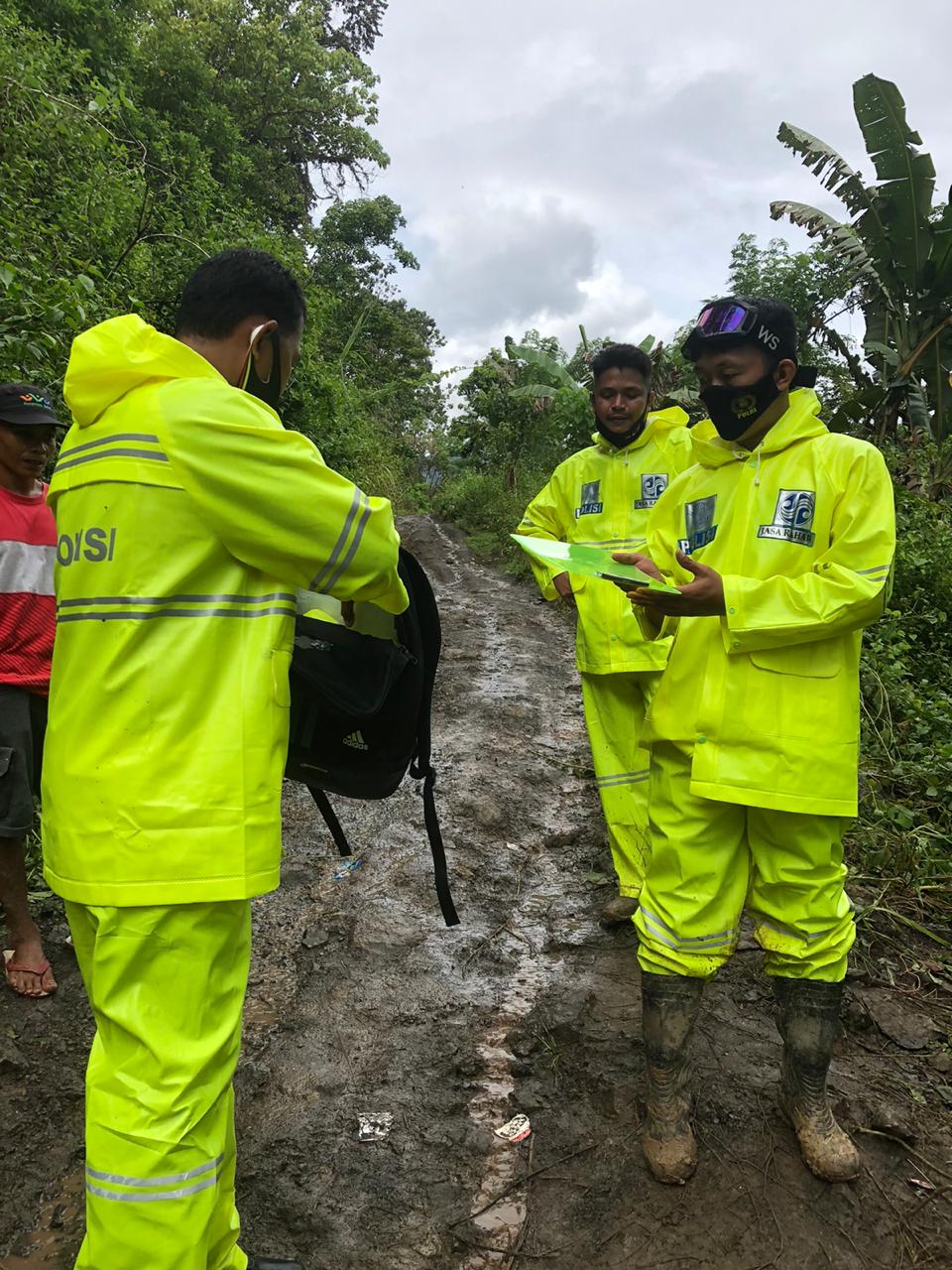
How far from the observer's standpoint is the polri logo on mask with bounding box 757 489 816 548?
6.97ft

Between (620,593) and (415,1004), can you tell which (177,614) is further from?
(620,593)

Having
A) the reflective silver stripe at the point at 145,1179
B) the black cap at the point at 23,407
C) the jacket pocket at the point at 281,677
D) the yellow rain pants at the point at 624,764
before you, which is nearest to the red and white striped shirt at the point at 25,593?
the black cap at the point at 23,407

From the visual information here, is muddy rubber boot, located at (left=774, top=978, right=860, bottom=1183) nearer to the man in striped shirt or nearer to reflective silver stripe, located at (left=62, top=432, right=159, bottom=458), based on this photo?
reflective silver stripe, located at (left=62, top=432, right=159, bottom=458)

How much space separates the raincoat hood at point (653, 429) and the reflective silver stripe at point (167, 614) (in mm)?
2384

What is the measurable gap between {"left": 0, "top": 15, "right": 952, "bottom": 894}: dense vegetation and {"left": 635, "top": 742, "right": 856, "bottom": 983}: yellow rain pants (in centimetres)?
179

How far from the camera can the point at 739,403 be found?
226 cm

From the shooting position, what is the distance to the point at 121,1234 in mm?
1372

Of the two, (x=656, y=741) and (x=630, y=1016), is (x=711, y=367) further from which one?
(x=630, y=1016)

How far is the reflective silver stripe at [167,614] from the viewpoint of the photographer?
149cm

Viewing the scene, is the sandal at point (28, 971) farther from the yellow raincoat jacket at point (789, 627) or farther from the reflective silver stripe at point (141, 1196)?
the yellow raincoat jacket at point (789, 627)

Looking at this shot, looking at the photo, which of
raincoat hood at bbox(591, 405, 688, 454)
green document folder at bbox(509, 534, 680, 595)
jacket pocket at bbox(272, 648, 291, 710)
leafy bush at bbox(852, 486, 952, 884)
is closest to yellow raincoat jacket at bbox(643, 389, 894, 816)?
green document folder at bbox(509, 534, 680, 595)

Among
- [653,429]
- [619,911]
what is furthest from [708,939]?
[653,429]

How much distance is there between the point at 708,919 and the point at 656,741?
0.49m

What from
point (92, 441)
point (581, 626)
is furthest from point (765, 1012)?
point (92, 441)
